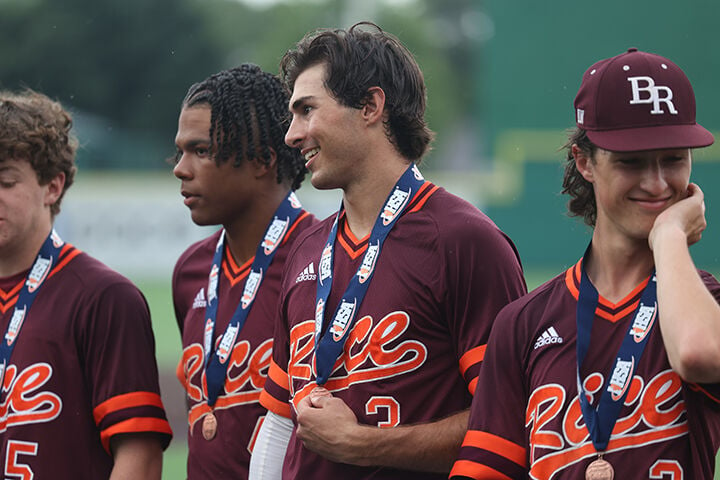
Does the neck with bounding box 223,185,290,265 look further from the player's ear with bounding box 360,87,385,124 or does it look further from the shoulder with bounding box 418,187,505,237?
the shoulder with bounding box 418,187,505,237

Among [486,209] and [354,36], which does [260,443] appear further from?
[486,209]

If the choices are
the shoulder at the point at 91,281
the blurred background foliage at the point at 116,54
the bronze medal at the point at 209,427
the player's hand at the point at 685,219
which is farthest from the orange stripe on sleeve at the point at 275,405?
the blurred background foliage at the point at 116,54

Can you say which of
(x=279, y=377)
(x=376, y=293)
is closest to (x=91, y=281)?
(x=279, y=377)

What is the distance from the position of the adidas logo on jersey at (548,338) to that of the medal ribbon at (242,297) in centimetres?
143

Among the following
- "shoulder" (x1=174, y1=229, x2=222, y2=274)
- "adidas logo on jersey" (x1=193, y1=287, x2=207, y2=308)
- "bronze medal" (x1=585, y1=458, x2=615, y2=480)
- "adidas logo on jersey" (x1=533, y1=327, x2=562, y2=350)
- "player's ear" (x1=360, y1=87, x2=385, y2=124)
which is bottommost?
"bronze medal" (x1=585, y1=458, x2=615, y2=480)

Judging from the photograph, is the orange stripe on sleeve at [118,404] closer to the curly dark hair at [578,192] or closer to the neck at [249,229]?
the neck at [249,229]

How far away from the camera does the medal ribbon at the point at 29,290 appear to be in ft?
11.7

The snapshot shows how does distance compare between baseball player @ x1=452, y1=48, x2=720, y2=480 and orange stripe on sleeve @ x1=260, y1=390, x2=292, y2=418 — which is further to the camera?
orange stripe on sleeve @ x1=260, y1=390, x2=292, y2=418

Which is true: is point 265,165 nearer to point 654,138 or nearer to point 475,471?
point 475,471

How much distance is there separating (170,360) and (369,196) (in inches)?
380

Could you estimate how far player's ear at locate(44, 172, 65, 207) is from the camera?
387 centimetres

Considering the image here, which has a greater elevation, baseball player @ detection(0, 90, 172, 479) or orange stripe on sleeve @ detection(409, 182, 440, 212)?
orange stripe on sleeve @ detection(409, 182, 440, 212)

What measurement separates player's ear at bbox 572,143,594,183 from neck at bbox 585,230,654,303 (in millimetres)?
184

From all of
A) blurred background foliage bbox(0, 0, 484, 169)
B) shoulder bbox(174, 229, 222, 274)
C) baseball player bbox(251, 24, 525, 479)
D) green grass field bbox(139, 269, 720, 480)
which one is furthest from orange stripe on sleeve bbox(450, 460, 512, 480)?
blurred background foliage bbox(0, 0, 484, 169)
